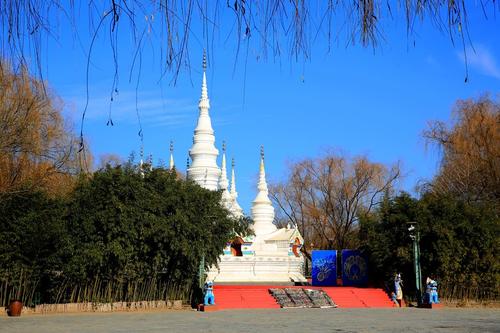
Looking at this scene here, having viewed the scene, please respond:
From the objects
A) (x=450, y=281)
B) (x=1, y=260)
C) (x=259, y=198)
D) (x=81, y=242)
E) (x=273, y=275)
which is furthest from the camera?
(x=259, y=198)

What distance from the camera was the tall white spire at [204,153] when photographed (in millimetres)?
39562

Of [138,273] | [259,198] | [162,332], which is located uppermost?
[259,198]

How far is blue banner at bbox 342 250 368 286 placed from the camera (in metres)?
26.6

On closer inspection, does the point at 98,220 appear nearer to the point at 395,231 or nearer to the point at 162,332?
the point at 162,332

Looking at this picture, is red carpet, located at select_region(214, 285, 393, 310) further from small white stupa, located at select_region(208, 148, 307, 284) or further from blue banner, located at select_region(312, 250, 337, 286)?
small white stupa, located at select_region(208, 148, 307, 284)

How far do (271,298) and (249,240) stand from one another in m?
15.0

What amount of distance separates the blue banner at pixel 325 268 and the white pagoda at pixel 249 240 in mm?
3610

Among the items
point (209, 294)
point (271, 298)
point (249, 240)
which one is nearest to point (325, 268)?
point (271, 298)

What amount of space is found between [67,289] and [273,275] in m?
15.8

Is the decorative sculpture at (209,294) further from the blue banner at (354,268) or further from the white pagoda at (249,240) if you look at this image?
the blue banner at (354,268)

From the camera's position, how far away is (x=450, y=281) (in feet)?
73.9

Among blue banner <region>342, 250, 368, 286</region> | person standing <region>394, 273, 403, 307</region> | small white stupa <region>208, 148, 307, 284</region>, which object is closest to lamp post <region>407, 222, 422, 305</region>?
person standing <region>394, 273, 403, 307</region>

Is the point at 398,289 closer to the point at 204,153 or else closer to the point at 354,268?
the point at 354,268

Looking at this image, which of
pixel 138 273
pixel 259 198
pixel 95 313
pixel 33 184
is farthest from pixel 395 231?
pixel 259 198
